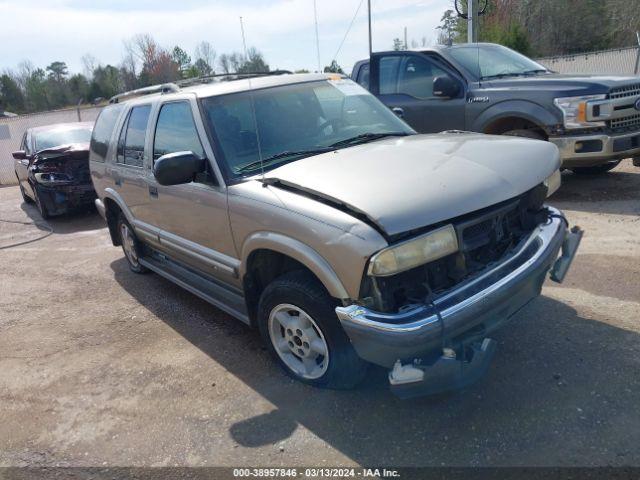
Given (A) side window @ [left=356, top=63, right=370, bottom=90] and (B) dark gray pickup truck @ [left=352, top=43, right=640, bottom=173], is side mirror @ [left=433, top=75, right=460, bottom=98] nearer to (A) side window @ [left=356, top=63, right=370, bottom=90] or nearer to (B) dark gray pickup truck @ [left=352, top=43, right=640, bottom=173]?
(B) dark gray pickup truck @ [left=352, top=43, right=640, bottom=173]

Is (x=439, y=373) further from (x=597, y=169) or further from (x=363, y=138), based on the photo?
(x=597, y=169)

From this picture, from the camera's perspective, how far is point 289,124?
149 inches

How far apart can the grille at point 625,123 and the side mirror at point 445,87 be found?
1916 mm

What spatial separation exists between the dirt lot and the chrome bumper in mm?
1501

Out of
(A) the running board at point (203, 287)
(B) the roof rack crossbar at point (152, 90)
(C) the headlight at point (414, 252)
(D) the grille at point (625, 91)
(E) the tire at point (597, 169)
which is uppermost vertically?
(B) the roof rack crossbar at point (152, 90)

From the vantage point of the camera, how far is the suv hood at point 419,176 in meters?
2.62

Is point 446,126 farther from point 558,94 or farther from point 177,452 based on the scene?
point 177,452

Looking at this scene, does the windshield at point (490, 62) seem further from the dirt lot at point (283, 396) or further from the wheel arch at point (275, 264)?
the wheel arch at point (275, 264)

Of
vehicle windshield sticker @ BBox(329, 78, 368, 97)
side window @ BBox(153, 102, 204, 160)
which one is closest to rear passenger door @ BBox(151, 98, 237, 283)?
side window @ BBox(153, 102, 204, 160)

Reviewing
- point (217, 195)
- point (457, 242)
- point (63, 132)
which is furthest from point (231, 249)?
point (63, 132)

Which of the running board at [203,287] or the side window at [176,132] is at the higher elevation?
the side window at [176,132]

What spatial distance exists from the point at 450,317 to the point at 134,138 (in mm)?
3603

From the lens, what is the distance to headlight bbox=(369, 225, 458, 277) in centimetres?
252

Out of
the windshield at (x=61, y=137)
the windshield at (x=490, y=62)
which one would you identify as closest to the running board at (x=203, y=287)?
the windshield at (x=490, y=62)
